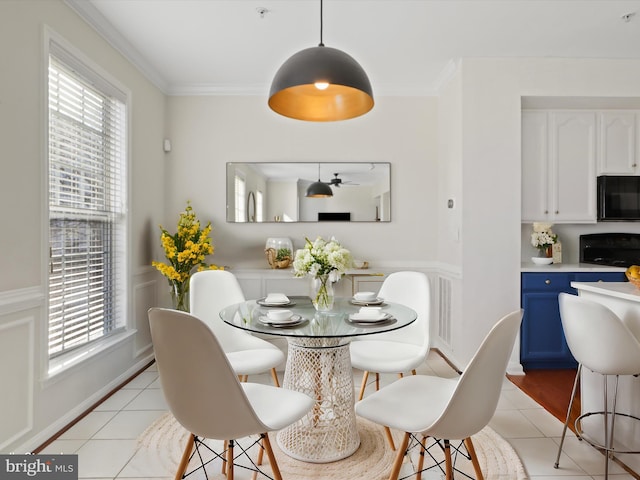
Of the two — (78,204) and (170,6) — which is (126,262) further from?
(170,6)

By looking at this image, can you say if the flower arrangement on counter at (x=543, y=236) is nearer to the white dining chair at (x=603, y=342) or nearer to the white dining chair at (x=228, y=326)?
the white dining chair at (x=603, y=342)

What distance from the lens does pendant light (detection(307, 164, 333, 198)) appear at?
13.5 feet

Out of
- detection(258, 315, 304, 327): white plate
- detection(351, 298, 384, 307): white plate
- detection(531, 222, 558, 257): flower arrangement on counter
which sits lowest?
detection(258, 315, 304, 327): white plate

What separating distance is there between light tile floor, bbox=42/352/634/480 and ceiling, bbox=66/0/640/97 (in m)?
2.57

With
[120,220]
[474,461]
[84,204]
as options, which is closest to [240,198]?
[120,220]

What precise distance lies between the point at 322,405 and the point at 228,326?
88cm

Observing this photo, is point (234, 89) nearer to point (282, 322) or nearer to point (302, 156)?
point (302, 156)

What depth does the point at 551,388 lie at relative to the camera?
305 cm

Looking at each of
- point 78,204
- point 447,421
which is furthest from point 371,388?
point 78,204

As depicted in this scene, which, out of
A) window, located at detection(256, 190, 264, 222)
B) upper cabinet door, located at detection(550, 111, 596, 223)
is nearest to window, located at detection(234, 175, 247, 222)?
window, located at detection(256, 190, 264, 222)

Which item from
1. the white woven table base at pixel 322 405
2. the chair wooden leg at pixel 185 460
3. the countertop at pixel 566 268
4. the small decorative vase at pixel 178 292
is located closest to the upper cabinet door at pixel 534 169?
the countertop at pixel 566 268

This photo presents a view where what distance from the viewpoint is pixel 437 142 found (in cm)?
412

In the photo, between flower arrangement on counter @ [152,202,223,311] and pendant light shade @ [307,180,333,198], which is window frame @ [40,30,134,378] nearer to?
flower arrangement on counter @ [152,202,223,311]

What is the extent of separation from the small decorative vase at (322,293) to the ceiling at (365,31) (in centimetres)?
178
